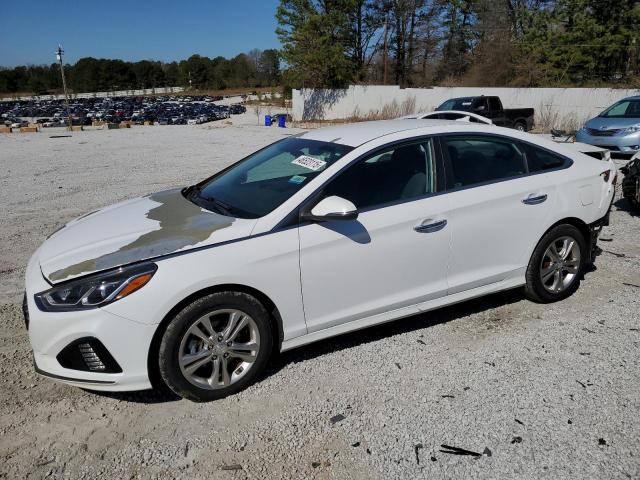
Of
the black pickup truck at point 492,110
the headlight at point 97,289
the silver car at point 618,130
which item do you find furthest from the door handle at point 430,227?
the black pickup truck at point 492,110

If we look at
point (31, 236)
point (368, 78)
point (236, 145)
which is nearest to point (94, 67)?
point (368, 78)

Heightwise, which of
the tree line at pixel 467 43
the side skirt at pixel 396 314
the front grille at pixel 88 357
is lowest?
the side skirt at pixel 396 314

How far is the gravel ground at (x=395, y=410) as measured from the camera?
260cm

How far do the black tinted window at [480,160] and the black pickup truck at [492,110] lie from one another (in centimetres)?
1451

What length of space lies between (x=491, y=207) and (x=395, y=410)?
5.60 feet

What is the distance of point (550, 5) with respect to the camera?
43156mm

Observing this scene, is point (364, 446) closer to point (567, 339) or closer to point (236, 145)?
point (567, 339)

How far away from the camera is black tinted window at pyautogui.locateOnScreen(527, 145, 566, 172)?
13.6ft

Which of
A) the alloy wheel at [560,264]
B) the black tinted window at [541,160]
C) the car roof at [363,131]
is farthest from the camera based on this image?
the alloy wheel at [560,264]

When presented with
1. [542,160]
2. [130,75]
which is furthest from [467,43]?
[130,75]

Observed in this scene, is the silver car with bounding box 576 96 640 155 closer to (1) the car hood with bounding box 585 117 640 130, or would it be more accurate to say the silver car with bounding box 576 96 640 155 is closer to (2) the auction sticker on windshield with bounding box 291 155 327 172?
(1) the car hood with bounding box 585 117 640 130

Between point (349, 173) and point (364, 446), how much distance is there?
1.70 m

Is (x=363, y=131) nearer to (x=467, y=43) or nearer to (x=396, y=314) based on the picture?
(x=396, y=314)

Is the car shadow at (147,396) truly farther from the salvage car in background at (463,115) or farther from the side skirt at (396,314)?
the salvage car in background at (463,115)
